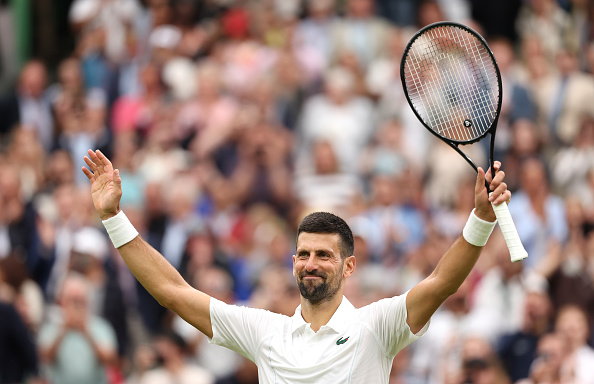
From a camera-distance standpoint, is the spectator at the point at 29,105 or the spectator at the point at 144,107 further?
the spectator at the point at 29,105

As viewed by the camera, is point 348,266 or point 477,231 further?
point 348,266

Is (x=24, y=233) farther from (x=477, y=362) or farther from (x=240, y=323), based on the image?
(x=240, y=323)

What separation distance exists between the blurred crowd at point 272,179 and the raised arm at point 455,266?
3943mm

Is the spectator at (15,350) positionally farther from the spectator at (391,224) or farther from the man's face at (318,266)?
the man's face at (318,266)

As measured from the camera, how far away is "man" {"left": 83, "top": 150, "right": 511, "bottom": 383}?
5.56 metres

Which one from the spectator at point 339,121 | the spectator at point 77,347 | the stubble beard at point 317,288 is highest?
the stubble beard at point 317,288

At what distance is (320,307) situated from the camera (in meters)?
5.88

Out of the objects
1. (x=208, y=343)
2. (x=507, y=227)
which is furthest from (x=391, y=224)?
(x=507, y=227)

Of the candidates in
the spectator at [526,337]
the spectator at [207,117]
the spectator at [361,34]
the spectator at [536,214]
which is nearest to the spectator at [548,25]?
the spectator at [361,34]

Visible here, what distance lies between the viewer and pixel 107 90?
15266 mm

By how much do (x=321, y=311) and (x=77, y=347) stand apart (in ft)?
17.4

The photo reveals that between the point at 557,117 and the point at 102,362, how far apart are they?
5.65 m

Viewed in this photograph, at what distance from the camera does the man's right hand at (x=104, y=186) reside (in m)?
6.02

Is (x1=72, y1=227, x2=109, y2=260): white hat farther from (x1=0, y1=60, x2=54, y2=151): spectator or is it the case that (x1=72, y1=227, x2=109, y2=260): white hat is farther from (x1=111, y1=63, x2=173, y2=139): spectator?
(x1=0, y1=60, x2=54, y2=151): spectator
